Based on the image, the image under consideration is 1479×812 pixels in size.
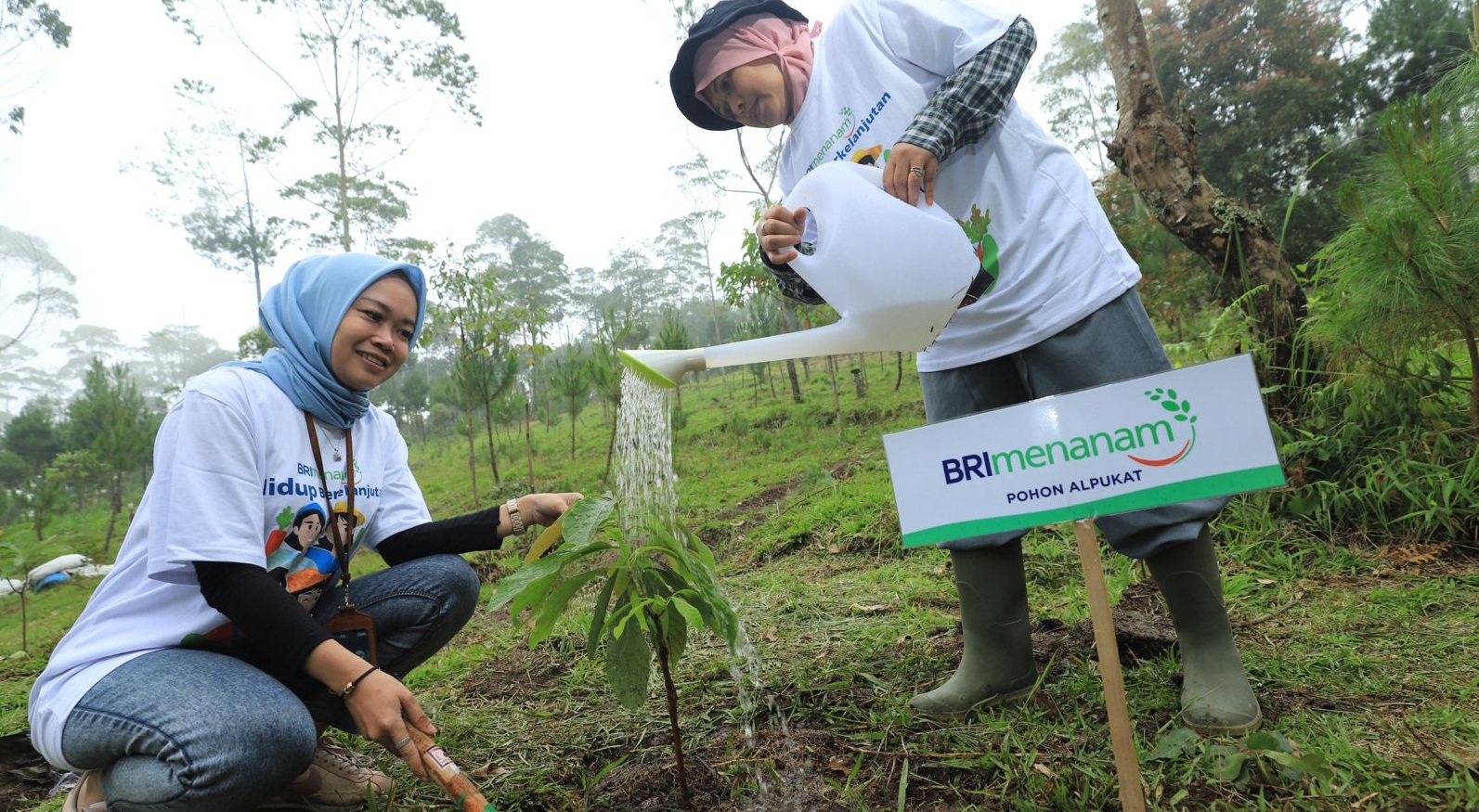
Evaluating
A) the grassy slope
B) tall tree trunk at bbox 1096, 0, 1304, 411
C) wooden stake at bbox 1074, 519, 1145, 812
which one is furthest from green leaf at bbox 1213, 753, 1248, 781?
tall tree trunk at bbox 1096, 0, 1304, 411

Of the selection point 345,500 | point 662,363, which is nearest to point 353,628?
point 345,500

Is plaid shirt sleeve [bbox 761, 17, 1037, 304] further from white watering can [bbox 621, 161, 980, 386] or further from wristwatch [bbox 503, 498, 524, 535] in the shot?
wristwatch [bbox 503, 498, 524, 535]

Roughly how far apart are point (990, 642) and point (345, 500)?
147 cm

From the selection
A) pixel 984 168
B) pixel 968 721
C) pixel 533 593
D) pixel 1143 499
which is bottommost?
pixel 968 721

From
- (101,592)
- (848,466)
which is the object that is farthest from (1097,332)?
(848,466)

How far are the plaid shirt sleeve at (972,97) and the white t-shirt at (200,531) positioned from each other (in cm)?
137

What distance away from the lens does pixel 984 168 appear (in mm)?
1448

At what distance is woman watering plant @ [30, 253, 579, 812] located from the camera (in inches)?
47.0

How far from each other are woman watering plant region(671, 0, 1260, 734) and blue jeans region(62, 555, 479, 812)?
1.23m

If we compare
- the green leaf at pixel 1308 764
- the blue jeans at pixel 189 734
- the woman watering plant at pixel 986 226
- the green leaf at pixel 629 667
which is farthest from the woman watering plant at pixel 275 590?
the green leaf at pixel 1308 764

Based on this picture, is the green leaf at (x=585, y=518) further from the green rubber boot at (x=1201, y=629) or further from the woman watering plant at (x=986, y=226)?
A: the green rubber boot at (x=1201, y=629)

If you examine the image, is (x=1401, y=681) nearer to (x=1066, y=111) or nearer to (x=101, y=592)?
(x=101, y=592)

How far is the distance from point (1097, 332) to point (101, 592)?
1974 mm

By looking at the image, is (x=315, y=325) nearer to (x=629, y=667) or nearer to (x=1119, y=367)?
(x=629, y=667)
